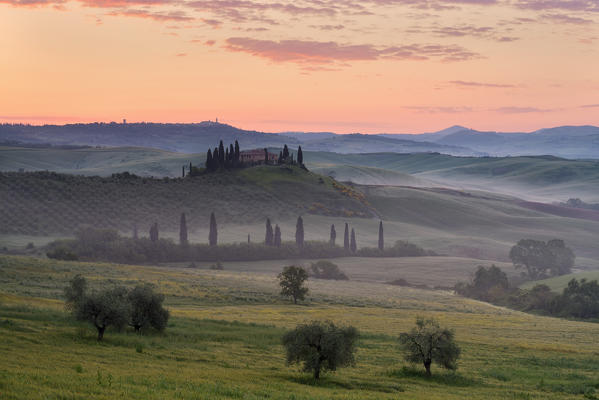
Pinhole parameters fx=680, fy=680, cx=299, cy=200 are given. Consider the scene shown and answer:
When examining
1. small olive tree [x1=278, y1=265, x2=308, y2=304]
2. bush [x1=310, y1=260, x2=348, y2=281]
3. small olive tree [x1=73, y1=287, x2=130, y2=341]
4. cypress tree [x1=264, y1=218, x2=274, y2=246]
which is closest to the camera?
small olive tree [x1=73, y1=287, x2=130, y2=341]

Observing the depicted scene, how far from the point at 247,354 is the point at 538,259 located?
380ft

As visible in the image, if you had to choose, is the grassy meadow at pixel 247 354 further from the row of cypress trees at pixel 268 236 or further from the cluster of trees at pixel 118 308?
the row of cypress trees at pixel 268 236

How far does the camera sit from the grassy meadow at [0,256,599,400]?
89.8 feet

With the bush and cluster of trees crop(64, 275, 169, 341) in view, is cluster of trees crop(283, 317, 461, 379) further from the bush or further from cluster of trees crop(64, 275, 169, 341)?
the bush

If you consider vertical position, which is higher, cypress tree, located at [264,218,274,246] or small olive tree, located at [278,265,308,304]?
cypress tree, located at [264,218,274,246]

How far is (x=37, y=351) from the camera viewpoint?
108 feet

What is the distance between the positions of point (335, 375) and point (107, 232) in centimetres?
12010

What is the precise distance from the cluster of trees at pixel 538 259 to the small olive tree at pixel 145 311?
10927cm

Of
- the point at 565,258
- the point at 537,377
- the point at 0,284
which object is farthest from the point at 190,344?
the point at 565,258

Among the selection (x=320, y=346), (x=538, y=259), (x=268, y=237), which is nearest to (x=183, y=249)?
(x=268, y=237)

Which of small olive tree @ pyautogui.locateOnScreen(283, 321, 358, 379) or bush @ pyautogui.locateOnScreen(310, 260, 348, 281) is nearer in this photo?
small olive tree @ pyautogui.locateOnScreen(283, 321, 358, 379)

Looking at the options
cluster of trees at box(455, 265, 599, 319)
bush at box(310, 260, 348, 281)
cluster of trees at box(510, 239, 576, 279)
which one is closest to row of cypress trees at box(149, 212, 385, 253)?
bush at box(310, 260, 348, 281)

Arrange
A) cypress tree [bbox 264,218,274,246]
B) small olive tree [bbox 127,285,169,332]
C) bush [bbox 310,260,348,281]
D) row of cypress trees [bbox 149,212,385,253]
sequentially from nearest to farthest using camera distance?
1. small olive tree [bbox 127,285,169,332]
2. bush [bbox 310,260,348,281]
3. row of cypress trees [bbox 149,212,385,253]
4. cypress tree [bbox 264,218,274,246]

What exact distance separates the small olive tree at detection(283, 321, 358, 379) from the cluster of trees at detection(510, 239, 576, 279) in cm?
11398
